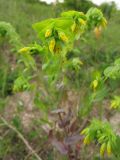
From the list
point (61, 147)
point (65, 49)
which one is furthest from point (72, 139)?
point (65, 49)

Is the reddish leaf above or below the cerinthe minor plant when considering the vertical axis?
below

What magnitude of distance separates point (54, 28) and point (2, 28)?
0.74 metres

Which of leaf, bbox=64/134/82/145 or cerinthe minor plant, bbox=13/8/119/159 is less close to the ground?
cerinthe minor plant, bbox=13/8/119/159

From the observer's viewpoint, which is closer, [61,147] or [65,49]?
[65,49]

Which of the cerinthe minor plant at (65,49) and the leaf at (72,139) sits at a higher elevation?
the cerinthe minor plant at (65,49)

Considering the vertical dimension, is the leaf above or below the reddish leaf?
above

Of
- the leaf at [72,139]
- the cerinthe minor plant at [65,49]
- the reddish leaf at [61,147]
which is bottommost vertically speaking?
the reddish leaf at [61,147]

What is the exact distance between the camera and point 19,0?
22.2 feet

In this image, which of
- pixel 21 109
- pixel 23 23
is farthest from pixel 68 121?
pixel 23 23

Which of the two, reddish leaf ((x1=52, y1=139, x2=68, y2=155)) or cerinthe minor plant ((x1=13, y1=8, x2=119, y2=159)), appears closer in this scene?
cerinthe minor plant ((x1=13, y1=8, x2=119, y2=159))

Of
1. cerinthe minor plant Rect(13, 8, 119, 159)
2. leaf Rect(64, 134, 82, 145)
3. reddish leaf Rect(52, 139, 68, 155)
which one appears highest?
cerinthe minor plant Rect(13, 8, 119, 159)

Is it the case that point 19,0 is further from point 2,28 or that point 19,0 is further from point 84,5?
point 2,28

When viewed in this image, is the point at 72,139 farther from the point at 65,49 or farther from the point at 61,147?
the point at 65,49

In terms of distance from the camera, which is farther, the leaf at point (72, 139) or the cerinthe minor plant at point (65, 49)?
the leaf at point (72, 139)
